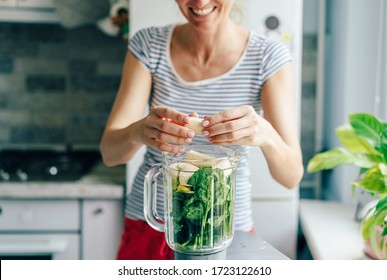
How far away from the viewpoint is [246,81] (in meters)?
0.98

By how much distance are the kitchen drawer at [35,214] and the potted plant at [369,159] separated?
2.98ft

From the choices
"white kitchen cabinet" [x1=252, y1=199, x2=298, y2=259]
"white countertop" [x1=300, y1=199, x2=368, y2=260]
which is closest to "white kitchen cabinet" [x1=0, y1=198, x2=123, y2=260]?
"white kitchen cabinet" [x1=252, y1=199, x2=298, y2=259]

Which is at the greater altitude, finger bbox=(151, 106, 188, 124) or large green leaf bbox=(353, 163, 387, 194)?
finger bbox=(151, 106, 188, 124)

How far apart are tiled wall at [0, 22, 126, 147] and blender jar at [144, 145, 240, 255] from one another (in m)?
1.42

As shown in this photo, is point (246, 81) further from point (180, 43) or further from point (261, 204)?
point (261, 204)

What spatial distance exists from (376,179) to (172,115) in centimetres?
36

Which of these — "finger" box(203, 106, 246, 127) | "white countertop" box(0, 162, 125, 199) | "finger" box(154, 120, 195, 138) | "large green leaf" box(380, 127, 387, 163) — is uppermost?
"finger" box(203, 106, 246, 127)

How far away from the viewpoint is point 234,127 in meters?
0.71

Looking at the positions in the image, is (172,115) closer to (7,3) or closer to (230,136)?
(230,136)

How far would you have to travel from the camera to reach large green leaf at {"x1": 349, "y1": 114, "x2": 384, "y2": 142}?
34.9 inches

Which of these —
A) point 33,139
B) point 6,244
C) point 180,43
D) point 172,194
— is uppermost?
point 180,43

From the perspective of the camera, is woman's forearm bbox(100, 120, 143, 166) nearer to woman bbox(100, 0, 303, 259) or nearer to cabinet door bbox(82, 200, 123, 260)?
woman bbox(100, 0, 303, 259)
